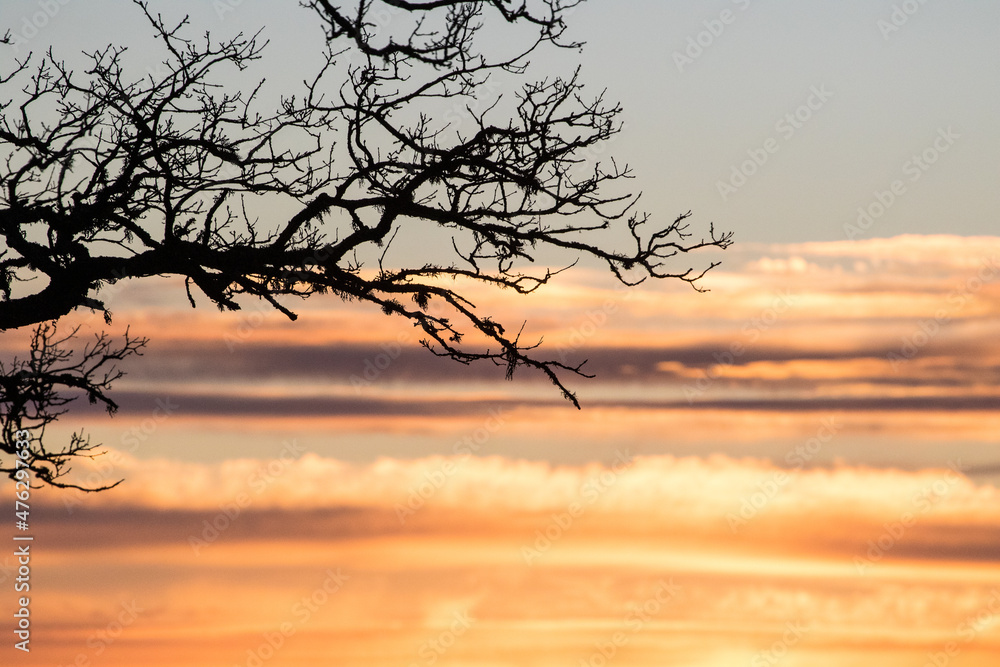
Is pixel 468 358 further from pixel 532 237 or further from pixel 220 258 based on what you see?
pixel 220 258

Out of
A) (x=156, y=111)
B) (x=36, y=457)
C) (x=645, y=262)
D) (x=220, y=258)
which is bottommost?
(x=36, y=457)

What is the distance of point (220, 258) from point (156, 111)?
5.54ft

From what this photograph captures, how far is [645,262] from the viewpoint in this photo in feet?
35.7

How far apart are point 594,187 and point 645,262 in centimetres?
87

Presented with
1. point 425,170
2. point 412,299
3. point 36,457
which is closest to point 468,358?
point 412,299

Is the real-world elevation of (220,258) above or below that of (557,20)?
below

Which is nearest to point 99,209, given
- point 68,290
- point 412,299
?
point 68,290

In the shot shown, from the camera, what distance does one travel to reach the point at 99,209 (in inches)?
430

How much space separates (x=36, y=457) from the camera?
36.2ft

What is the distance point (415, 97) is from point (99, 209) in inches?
124

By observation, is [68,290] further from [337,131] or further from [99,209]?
[337,131]

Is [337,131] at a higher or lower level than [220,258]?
higher

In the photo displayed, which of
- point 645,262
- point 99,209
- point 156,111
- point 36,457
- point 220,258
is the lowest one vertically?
point 36,457

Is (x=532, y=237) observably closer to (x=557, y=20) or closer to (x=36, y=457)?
(x=557, y=20)
